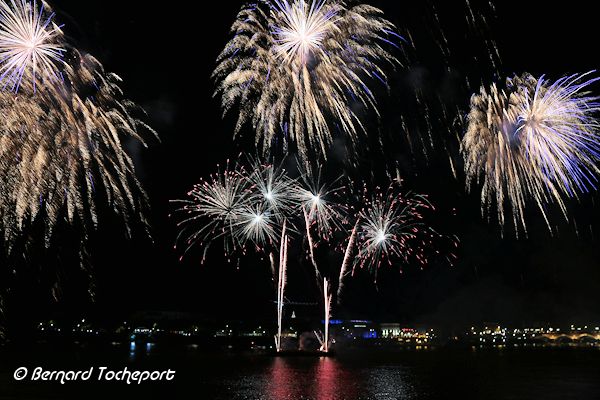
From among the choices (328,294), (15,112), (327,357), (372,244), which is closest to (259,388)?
(372,244)

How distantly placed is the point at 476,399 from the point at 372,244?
9.98 m

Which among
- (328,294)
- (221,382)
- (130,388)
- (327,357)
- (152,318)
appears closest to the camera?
(130,388)

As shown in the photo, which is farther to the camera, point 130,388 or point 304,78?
point 130,388

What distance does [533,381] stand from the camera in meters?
43.3

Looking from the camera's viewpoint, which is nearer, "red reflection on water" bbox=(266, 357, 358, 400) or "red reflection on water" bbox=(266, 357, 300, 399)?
"red reflection on water" bbox=(266, 357, 300, 399)

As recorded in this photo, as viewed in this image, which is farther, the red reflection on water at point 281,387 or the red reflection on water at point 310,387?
the red reflection on water at point 310,387

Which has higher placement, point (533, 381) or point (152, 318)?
point (152, 318)

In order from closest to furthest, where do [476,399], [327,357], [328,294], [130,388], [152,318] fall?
[476,399], [130,388], [328,294], [327,357], [152,318]

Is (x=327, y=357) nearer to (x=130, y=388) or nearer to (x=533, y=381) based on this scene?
(x=533, y=381)

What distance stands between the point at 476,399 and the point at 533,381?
17032mm

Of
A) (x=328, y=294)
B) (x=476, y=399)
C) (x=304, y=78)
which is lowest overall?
(x=476, y=399)

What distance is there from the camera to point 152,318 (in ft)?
644

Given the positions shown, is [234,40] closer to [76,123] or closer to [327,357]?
[76,123]

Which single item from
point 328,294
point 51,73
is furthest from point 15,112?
point 328,294
